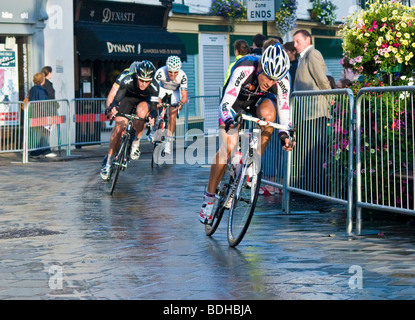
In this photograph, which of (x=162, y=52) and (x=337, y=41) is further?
(x=337, y=41)

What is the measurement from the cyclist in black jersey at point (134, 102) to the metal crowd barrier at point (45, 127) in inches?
176

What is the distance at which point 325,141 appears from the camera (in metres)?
9.98

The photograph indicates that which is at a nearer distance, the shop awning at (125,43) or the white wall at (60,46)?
the white wall at (60,46)

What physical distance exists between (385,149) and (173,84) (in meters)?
9.68

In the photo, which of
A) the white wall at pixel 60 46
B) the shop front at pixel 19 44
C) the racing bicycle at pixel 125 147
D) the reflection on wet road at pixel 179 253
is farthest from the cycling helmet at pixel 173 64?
the white wall at pixel 60 46

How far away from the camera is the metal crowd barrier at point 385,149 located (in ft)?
28.1

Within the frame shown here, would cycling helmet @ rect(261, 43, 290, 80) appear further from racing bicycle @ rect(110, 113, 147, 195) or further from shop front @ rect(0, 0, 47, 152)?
shop front @ rect(0, 0, 47, 152)

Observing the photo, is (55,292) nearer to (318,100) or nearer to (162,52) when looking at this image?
(318,100)

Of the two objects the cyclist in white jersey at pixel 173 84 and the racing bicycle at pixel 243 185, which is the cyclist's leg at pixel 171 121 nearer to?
the cyclist in white jersey at pixel 173 84

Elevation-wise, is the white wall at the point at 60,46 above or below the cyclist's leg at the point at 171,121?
above

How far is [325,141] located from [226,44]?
21970 millimetres

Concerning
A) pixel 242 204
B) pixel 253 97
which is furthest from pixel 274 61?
pixel 242 204

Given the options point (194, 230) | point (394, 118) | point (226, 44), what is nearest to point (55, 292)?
point (194, 230)

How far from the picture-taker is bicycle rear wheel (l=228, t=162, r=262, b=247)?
826 centimetres
